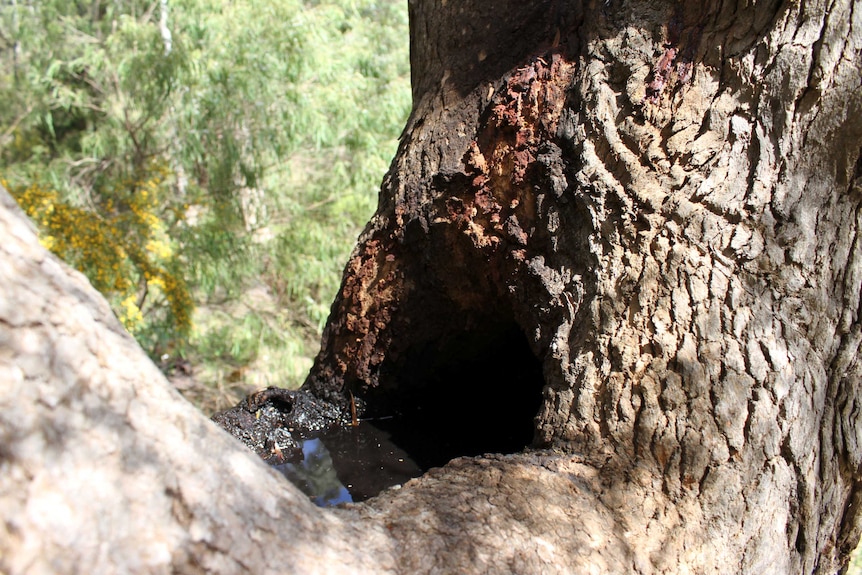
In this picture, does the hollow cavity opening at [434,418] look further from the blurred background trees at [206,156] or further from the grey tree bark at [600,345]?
the blurred background trees at [206,156]

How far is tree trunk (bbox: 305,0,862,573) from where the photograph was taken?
1.35m

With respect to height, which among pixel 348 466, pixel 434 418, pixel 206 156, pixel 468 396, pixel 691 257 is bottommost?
pixel 348 466

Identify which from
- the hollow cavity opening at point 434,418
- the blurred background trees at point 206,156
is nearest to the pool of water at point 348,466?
the hollow cavity opening at point 434,418

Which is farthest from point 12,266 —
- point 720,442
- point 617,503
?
point 720,442

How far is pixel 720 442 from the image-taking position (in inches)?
53.3

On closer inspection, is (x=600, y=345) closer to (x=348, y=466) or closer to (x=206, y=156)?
(x=348, y=466)

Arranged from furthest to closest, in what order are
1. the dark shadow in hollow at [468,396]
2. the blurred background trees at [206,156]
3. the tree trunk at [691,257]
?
the blurred background trees at [206,156], the dark shadow in hollow at [468,396], the tree trunk at [691,257]

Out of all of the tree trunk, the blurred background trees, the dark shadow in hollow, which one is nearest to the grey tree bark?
the tree trunk

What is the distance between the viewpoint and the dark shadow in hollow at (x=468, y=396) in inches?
89.3

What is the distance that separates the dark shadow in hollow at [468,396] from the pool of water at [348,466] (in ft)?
0.24

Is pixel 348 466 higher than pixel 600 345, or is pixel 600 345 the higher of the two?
pixel 600 345

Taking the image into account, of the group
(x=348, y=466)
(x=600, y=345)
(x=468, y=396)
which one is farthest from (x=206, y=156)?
(x=600, y=345)

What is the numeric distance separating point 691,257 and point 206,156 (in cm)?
565

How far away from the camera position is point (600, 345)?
1.54 metres
